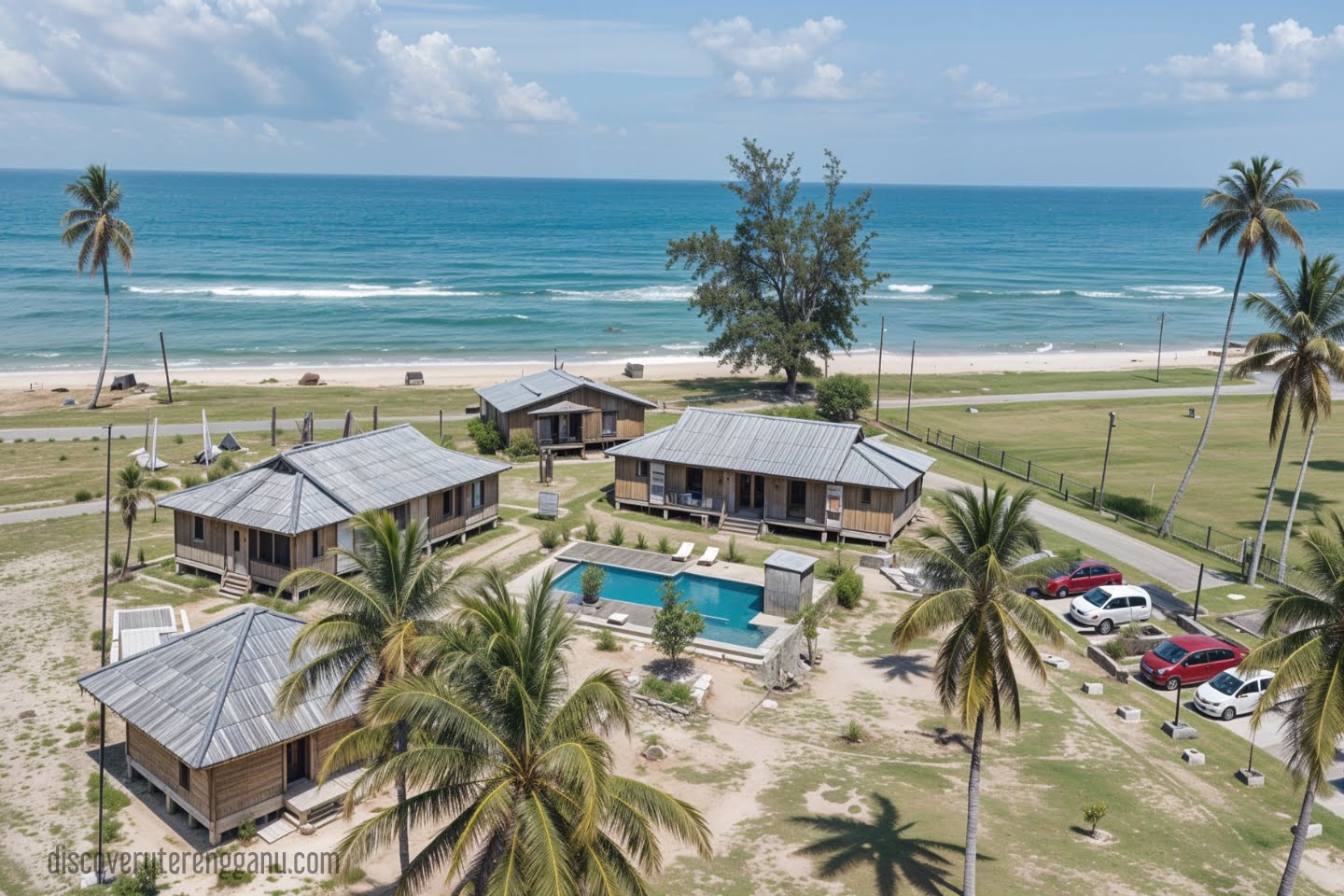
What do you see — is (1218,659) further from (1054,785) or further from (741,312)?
(741,312)

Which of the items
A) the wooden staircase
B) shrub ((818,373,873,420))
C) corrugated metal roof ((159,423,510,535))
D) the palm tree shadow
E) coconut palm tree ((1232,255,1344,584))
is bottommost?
the palm tree shadow

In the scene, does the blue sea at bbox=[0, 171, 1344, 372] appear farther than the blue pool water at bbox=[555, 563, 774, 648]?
Yes

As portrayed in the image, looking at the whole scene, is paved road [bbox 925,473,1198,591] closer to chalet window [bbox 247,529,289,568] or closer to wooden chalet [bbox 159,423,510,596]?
wooden chalet [bbox 159,423,510,596]

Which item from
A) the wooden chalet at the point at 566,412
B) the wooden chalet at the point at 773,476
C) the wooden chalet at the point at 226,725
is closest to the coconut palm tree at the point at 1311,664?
the wooden chalet at the point at 226,725

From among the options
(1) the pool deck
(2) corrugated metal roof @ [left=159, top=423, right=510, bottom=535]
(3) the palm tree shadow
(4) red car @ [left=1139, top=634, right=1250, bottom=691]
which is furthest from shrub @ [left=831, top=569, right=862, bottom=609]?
(2) corrugated metal roof @ [left=159, top=423, right=510, bottom=535]

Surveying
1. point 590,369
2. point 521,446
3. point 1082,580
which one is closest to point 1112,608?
point 1082,580

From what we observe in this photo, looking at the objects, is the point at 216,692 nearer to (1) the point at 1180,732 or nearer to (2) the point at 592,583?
(2) the point at 592,583

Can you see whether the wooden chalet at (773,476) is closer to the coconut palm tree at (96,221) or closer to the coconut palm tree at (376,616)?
the coconut palm tree at (376,616)

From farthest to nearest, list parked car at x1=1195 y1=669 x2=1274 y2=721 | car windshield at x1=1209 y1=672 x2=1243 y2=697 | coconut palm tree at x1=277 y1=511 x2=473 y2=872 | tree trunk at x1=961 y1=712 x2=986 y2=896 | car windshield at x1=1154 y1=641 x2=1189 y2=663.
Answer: car windshield at x1=1154 y1=641 x2=1189 y2=663 → car windshield at x1=1209 y1=672 x2=1243 y2=697 → parked car at x1=1195 y1=669 x2=1274 y2=721 → tree trunk at x1=961 y1=712 x2=986 y2=896 → coconut palm tree at x1=277 y1=511 x2=473 y2=872
